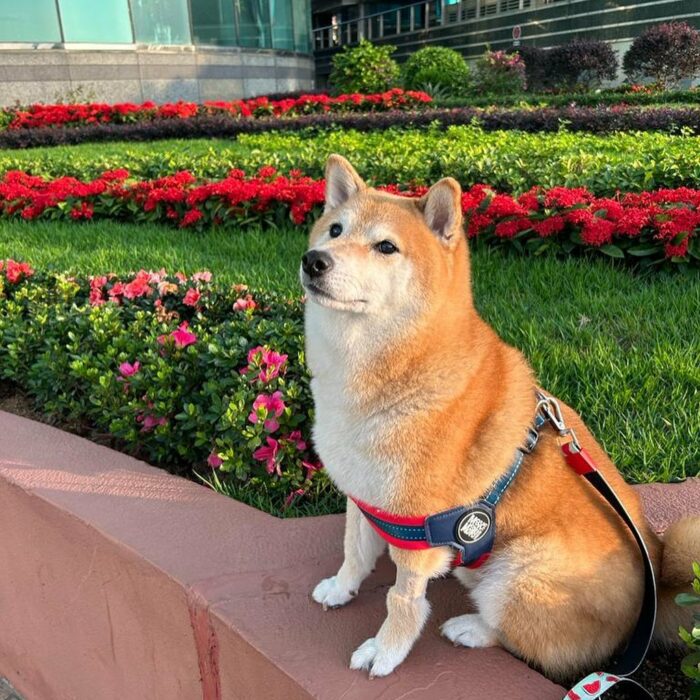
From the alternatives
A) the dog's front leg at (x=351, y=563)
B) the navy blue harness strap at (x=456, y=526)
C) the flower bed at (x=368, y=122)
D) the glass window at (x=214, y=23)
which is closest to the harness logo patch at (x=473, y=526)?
the navy blue harness strap at (x=456, y=526)

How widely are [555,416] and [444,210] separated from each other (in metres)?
Answer: 0.63

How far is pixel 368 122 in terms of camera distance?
37.2 feet

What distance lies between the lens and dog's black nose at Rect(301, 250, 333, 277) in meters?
1.56

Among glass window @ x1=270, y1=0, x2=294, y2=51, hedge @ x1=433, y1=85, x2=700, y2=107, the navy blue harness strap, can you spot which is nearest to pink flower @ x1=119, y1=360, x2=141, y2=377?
the navy blue harness strap

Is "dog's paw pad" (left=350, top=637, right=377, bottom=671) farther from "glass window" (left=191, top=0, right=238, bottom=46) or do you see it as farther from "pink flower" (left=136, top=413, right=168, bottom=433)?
"glass window" (left=191, top=0, right=238, bottom=46)

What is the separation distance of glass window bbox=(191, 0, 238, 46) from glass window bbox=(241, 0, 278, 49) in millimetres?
343

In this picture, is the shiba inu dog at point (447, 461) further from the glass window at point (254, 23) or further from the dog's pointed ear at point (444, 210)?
the glass window at point (254, 23)

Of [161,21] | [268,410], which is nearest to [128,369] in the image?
[268,410]

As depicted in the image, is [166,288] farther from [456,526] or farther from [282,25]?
[282,25]

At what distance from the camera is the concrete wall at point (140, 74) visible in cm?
1576

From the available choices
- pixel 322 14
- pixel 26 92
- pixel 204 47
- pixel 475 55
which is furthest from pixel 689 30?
pixel 322 14

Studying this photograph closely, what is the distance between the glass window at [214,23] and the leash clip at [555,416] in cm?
1959

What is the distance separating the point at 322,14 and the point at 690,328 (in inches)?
1677

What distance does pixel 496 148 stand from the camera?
725cm
